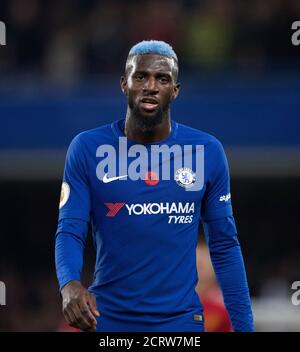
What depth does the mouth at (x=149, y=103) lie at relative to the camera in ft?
19.0

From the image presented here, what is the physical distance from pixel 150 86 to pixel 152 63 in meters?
0.11

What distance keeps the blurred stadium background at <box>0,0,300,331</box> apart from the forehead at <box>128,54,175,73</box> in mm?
5698

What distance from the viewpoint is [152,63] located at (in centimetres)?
577

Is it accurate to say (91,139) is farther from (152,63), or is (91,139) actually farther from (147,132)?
(152,63)

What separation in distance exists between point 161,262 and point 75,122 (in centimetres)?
670

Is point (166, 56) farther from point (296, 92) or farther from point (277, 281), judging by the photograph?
point (277, 281)

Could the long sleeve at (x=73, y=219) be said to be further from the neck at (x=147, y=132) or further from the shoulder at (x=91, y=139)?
the neck at (x=147, y=132)

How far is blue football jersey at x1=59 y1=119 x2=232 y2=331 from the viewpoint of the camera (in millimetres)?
5711

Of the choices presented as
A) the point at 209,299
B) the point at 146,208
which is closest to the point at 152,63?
Answer: the point at 146,208

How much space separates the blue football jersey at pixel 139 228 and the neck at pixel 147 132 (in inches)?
1.2

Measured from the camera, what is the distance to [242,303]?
5.86 metres
